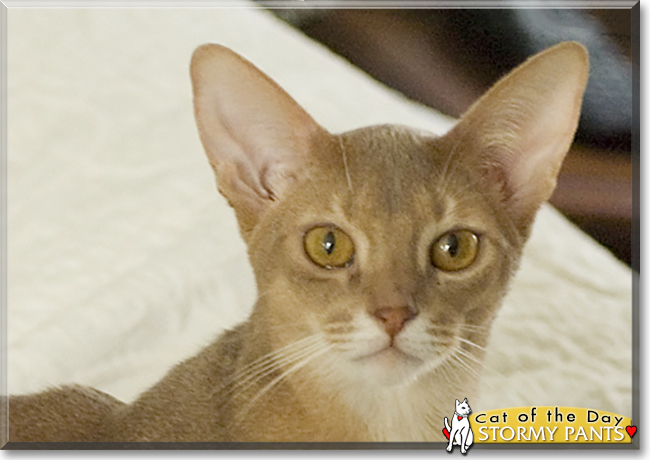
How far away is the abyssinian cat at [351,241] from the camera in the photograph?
37.8 inches

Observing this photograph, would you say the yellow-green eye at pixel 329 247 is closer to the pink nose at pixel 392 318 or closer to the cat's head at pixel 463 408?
the pink nose at pixel 392 318

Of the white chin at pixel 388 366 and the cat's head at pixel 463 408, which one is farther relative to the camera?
the cat's head at pixel 463 408

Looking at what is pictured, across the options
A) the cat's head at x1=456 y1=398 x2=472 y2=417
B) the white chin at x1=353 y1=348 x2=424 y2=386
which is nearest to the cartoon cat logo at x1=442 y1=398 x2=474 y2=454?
the cat's head at x1=456 y1=398 x2=472 y2=417

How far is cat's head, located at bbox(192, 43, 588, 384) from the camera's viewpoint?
37.1 inches

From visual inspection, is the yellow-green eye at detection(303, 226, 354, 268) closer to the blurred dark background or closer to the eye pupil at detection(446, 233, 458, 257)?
the eye pupil at detection(446, 233, 458, 257)

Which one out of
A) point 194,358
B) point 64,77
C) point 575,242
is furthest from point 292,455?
point 64,77

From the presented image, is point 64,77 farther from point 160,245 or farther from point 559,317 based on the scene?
point 559,317

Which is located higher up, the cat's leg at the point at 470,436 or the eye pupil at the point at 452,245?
the eye pupil at the point at 452,245

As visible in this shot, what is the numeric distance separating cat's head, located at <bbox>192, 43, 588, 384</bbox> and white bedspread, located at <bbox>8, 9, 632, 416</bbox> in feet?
0.24

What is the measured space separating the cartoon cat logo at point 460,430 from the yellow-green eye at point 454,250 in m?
0.21

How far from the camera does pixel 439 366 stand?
0.99 metres

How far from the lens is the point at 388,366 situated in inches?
36.1

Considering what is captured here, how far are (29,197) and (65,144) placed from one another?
0.32 feet

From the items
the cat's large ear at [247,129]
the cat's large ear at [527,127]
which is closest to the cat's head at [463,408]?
the cat's large ear at [527,127]
